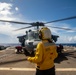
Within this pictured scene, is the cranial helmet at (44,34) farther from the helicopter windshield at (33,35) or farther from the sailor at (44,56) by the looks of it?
the helicopter windshield at (33,35)

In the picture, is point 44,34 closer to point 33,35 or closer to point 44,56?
point 44,56

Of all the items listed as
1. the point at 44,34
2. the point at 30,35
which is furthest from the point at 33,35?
the point at 44,34

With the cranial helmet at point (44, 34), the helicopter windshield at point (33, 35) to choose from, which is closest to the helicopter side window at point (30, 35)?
the helicopter windshield at point (33, 35)

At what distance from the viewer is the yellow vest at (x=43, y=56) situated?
4.62 metres

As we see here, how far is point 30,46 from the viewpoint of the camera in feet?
55.0

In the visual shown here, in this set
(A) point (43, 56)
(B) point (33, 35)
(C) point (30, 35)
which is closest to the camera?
(A) point (43, 56)

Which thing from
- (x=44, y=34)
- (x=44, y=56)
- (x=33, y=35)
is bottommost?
(x=44, y=56)

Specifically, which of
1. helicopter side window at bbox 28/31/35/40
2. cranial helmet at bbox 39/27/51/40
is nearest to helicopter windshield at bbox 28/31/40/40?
helicopter side window at bbox 28/31/35/40

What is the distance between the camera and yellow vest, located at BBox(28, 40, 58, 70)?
4617mm

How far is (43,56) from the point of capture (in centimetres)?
471

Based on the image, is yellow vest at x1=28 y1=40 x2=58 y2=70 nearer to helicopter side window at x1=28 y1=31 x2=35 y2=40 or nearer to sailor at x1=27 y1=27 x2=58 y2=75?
sailor at x1=27 y1=27 x2=58 y2=75

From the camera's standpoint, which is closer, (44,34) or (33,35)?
(44,34)

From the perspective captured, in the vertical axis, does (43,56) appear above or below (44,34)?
below

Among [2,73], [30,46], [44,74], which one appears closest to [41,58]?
[44,74]
